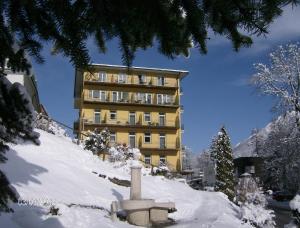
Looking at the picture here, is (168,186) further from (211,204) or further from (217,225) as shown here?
(217,225)

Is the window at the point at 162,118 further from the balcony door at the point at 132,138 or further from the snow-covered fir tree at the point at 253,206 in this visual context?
the snow-covered fir tree at the point at 253,206

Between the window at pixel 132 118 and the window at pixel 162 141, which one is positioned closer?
the window at pixel 162 141

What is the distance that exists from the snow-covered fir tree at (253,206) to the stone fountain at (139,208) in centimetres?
370

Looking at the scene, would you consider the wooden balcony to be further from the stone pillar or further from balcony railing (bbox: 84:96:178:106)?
the stone pillar

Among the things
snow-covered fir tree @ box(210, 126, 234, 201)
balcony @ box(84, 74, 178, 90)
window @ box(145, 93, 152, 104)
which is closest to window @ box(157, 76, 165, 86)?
balcony @ box(84, 74, 178, 90)

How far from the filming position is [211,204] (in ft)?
74.9

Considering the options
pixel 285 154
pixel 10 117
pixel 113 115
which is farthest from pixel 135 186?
pixel 113 115

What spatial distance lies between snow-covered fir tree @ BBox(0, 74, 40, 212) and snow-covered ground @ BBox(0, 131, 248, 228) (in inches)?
224

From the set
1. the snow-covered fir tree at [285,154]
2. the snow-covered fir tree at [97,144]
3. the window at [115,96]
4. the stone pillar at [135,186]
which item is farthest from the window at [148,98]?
the stone pillar at [135,186]

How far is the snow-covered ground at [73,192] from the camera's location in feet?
37.6

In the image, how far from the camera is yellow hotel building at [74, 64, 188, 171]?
2379 inches

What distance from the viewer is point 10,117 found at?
3541 mm

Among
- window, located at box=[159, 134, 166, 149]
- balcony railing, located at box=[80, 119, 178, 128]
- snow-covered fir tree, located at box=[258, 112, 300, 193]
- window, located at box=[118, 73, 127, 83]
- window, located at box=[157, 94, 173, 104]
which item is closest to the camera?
snow-covered fir tree, located at box=[258, 112, 300, 193]

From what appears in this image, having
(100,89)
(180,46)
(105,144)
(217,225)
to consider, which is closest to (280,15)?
(180,46)
